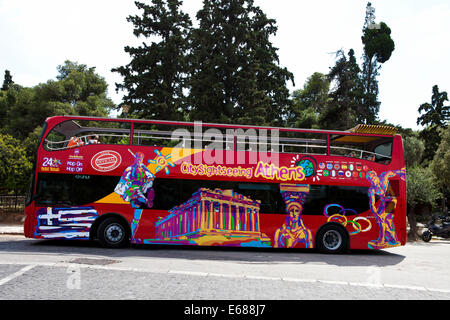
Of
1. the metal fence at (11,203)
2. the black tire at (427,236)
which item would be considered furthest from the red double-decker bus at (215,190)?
the metal fence at (11,203)

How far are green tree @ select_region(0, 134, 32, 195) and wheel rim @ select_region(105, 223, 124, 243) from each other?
39.5 feet

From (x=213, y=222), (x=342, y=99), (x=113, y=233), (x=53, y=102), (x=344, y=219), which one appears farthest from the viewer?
(x=53, y=102)

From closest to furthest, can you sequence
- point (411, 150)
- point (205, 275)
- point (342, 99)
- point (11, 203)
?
point (205, 275)
point (11, 203)
point (342, 99)
point (411, 150)

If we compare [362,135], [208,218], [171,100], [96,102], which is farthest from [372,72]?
[208,218]

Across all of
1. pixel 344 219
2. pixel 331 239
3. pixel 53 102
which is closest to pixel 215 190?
pixel 331 239

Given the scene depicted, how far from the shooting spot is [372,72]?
48.7 metres

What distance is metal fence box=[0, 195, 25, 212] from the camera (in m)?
21.4

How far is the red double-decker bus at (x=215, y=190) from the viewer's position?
11352mm

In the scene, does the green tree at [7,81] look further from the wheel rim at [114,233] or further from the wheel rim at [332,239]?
the wheel rim at [332,239]

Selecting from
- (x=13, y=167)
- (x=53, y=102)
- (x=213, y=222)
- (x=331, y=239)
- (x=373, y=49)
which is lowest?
(x=331, y=239)

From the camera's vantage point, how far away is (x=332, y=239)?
1198 centimetres

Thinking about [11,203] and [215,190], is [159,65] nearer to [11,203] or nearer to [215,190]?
[11,203]

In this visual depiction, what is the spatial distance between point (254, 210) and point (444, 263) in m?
5.75

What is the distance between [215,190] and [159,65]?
774 inches
